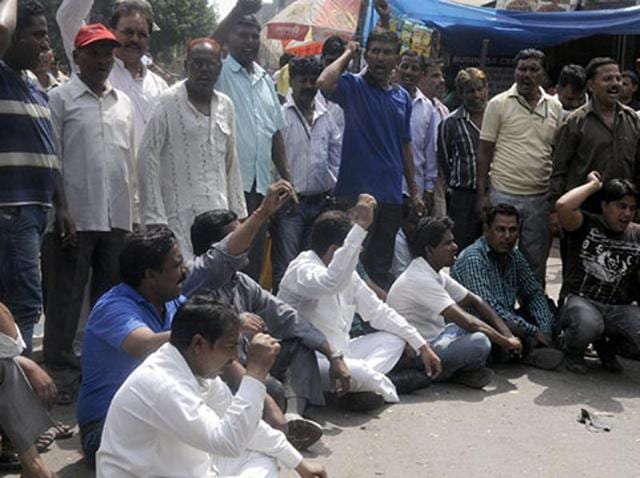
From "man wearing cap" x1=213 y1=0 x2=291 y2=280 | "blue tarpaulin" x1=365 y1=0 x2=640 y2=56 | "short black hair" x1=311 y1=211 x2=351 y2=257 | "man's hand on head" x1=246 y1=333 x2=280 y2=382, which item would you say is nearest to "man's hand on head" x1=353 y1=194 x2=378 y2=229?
"short black hair" x1=311 y1=211 x2=351 y2=257

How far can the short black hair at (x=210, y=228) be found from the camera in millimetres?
4156

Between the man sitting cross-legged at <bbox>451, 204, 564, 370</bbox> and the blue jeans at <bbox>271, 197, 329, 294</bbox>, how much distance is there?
1069 mm

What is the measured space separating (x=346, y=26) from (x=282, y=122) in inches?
309

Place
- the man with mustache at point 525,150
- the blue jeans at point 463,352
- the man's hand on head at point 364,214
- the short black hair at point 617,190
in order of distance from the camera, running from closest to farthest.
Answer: the man's hand on head at point 364,214 → the blue jeans at point 463,352 → the short black hair at point 617,190 → the man with mustache at point 525,150

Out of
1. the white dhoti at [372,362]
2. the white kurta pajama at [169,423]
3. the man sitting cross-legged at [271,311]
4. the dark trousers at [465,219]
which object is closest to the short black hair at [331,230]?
the man sitting cross-legged at [271,311]

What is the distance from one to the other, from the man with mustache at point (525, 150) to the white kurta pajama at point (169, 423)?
152 inches

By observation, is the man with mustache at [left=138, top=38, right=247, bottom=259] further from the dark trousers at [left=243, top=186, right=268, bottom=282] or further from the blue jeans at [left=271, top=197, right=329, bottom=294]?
the blue jeans at [left=271, top=197, right=329, bottom=294]

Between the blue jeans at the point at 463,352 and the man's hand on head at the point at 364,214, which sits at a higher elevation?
the man's hand on head at the point at 364,214

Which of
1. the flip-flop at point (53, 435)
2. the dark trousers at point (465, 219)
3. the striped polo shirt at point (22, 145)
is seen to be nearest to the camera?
the striped polo shirt at point (22, 145)

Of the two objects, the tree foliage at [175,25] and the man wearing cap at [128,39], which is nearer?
the man wearing cap at [128,39]

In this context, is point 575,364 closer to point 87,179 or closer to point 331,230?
point 331,230

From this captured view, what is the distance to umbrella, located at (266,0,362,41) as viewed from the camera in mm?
13086

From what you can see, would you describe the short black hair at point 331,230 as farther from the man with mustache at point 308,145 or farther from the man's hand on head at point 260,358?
the man's hand on head at point 260,358

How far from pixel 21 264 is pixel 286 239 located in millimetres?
2268
